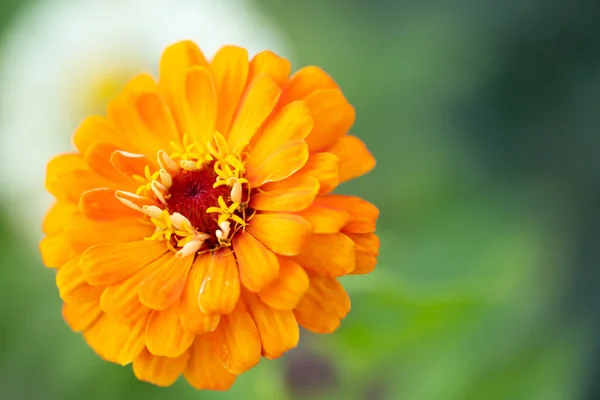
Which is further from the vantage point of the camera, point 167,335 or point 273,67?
point 273,67

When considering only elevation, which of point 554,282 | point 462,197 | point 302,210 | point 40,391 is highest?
point 302,210

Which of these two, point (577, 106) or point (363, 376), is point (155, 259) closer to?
point (363, 376)

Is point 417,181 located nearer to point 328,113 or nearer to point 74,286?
point 328,113

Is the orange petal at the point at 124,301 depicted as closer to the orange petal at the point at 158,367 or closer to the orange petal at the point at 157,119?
the orange petal at the point at 158,367

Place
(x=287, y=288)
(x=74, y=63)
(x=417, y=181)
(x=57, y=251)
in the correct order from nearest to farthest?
(x=287, y=288) → (x=57, y=251) → (x=74, y=63) → (x=417, y=181)

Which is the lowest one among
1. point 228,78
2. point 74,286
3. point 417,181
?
point 417,181

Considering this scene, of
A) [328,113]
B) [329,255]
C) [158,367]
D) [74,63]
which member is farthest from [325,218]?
[74,63]

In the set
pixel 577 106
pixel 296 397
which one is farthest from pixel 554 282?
pixel 296 397
